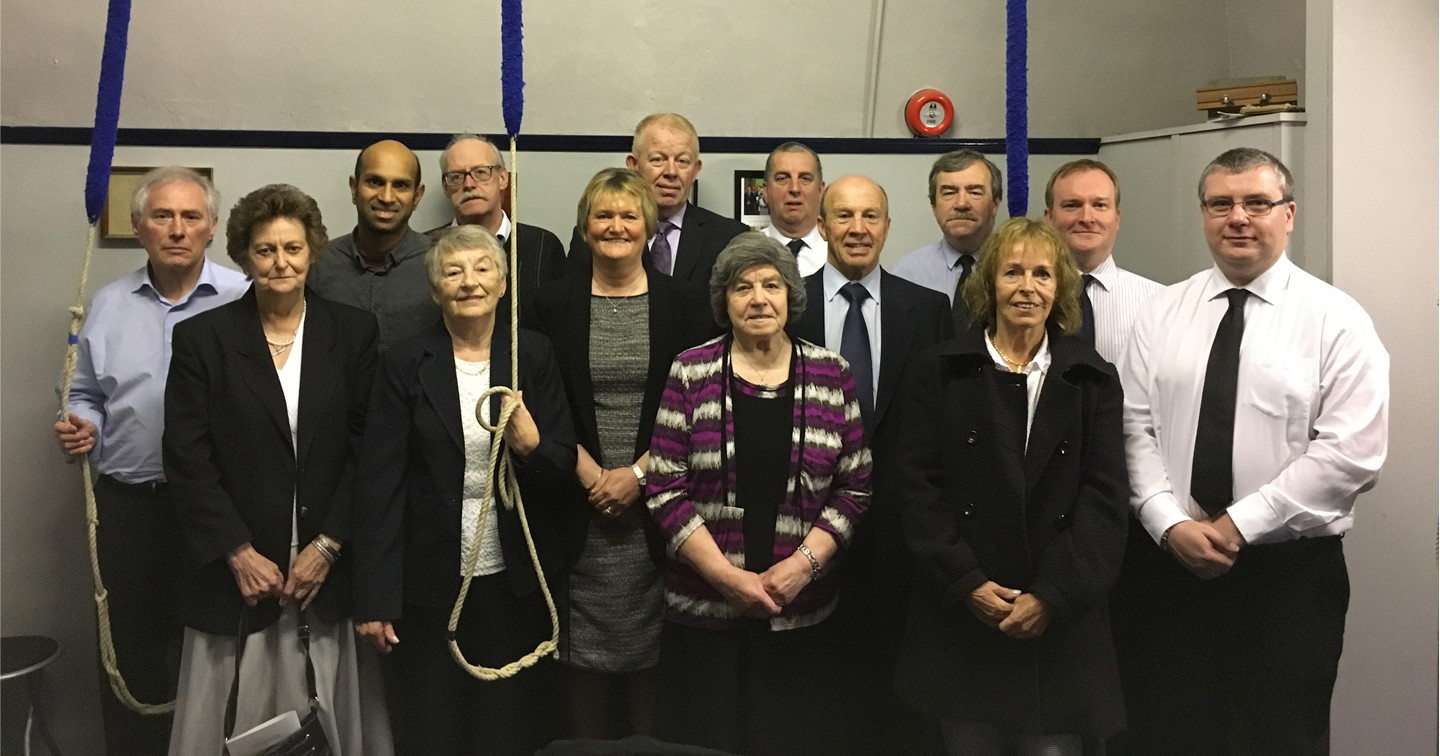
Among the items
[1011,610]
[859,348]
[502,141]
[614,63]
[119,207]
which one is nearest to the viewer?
[1011,610]

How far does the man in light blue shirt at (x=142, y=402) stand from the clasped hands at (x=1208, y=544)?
269 cm

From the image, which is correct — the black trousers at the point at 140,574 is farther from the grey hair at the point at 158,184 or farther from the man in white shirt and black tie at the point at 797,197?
the man in white shirt and black tie at the point at 797,197

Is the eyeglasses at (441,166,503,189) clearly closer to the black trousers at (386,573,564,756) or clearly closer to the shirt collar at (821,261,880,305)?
the shirt collar at (821,261,880,305)

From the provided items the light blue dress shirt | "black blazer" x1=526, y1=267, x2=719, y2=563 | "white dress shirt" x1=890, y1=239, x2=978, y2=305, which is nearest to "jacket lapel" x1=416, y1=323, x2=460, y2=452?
"black blazer" x1=526, y1=267, x2=719, y2=563

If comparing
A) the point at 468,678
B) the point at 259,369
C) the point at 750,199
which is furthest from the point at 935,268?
the point at 259,369

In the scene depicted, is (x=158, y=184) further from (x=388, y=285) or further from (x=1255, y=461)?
(x=1255, y=461)

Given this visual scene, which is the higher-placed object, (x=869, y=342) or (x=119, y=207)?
(x=119, y=207)

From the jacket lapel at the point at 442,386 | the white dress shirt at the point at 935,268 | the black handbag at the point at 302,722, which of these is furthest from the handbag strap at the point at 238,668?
the white dress shirt at the point at 935,268

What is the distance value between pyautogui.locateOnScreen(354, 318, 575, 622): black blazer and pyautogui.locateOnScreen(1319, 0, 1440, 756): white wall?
2.36 m

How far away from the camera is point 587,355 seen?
2578mm

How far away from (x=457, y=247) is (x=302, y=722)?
3.77 ft

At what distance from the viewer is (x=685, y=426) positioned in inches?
93.7

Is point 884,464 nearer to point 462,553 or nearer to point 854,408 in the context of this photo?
point 854,408

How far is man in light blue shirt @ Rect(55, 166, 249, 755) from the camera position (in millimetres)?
2881
